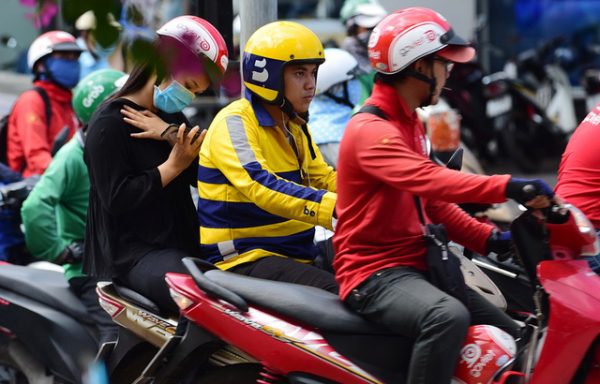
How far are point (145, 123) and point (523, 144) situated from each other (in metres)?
8.84

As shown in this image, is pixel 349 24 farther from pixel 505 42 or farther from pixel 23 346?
pixel 505 42

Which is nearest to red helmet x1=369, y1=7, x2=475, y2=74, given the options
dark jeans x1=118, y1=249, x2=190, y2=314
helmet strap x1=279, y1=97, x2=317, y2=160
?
helmet strap x1=279, y1=97, x2=317, y2=160

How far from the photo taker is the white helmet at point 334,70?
6754mm

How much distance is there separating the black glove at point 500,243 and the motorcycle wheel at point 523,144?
8.58 metres

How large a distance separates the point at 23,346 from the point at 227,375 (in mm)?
1269

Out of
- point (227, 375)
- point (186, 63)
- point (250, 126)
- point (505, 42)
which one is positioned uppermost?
point (186, 63)

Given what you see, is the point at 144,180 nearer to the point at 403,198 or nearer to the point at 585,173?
the point at 403,198

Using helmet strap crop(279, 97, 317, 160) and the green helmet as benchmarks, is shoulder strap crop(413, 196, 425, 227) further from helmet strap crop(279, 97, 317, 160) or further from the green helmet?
the green helmet

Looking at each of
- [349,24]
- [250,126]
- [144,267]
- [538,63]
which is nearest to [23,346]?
[144,267]

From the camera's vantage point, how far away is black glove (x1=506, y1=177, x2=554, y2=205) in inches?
155

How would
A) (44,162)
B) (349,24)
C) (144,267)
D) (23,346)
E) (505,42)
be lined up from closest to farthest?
(144,267)
(23,346)
(44,162)
(349,24)
(505,42)

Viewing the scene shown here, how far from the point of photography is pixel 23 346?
5438 millimetres

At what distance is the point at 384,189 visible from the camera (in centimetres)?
427

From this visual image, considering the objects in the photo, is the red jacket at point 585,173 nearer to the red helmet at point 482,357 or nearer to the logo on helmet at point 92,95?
the red helmet at point 482,357
